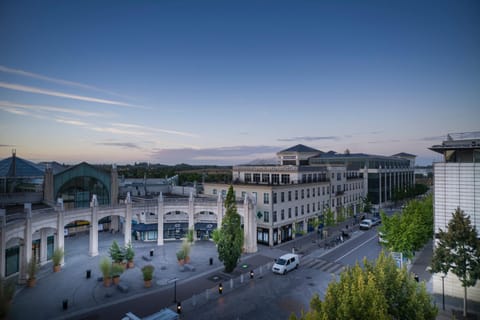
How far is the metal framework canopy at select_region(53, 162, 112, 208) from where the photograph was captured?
42.9 m

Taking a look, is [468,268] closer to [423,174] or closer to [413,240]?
[413,240]

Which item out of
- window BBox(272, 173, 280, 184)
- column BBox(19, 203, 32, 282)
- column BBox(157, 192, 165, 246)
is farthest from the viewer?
window BBox(272, 173, 280, 184)

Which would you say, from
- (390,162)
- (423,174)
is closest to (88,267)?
(390,162)

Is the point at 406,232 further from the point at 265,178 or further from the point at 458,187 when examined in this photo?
the point at 265,178

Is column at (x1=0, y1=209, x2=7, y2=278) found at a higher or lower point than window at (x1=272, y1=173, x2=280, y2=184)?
lower

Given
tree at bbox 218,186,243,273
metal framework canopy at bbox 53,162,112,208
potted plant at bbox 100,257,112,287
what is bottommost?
potted plant at bbox 100,257,112,287

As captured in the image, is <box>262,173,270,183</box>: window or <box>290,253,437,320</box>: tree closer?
<box>290,253,437,320</box>: tree

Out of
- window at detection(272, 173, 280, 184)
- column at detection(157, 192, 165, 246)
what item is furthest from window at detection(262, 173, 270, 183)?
column at detection(157, 192, 165, 246)

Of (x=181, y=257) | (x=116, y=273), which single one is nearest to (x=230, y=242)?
(x=181, y=257)

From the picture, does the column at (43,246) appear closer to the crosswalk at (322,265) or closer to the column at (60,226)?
the column at (60,226)

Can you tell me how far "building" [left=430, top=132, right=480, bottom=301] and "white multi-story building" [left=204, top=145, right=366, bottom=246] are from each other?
2185 centimetres

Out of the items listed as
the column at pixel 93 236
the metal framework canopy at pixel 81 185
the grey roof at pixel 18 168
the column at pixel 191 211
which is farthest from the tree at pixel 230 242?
the grey roof at pixel 18 168

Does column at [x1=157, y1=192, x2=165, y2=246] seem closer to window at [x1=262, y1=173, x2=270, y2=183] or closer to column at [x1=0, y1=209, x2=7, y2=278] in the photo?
window at [x1=262, y1=173, x2=270, y2=183]

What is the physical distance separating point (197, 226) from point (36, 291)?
21290mm
